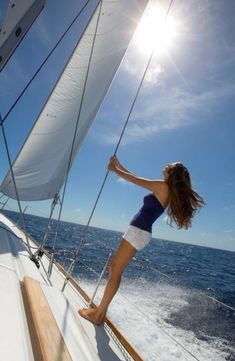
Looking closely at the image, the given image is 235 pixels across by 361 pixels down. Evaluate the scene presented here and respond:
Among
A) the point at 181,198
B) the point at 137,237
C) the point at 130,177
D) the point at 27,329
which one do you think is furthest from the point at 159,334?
the point at 27,329

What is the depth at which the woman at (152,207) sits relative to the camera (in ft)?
7.35

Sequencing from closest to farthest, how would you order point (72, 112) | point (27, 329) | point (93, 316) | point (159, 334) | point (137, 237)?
point (27, 329), point (93, 316), point (137, 237), point (72, 112), point (159, 334)

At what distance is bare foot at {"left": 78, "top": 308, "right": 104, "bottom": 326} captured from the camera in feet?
6.95

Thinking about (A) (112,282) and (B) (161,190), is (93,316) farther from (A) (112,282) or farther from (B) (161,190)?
(B) (161,190)

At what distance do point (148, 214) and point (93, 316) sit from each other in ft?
2.89

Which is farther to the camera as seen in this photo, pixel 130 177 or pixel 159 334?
pixel 159 334

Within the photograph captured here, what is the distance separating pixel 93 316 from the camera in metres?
2.14

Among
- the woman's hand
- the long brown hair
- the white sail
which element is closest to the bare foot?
the long brown hair

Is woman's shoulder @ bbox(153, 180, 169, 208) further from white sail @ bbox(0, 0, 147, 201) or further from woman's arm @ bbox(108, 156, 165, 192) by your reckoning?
white sail @ bbox(0, 0, 147, 201)

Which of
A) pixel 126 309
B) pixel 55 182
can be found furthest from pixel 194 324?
pixel 55 182

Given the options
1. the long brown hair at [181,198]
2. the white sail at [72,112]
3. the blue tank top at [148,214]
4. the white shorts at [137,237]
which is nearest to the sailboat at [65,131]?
the white sail at [72,112]

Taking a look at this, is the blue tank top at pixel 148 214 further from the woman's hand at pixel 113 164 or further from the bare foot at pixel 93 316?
the bare foot at pixel 93 316

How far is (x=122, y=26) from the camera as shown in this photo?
4285 millimetres

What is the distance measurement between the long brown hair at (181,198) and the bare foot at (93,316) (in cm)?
94
